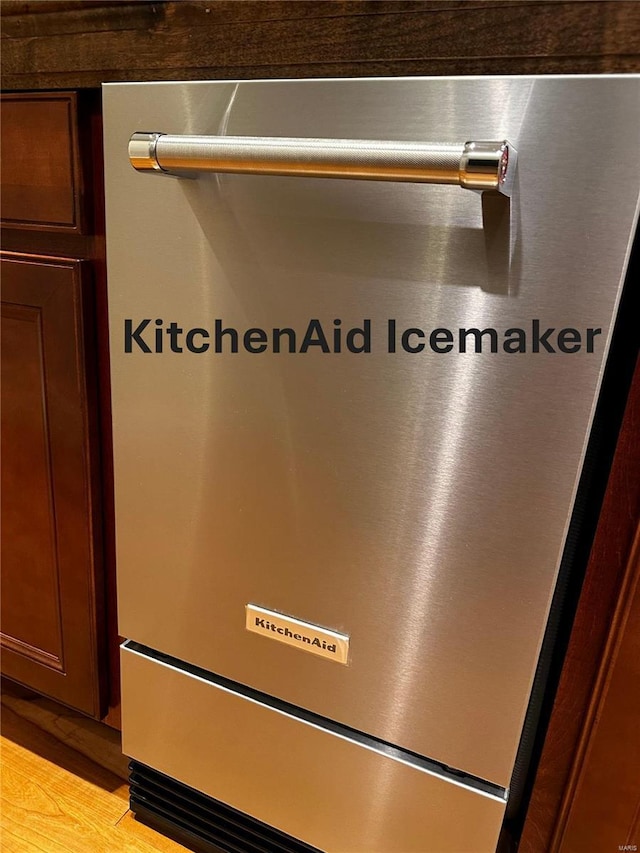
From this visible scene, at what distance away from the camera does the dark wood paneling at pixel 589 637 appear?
0.52 m

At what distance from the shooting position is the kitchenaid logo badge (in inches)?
25.4

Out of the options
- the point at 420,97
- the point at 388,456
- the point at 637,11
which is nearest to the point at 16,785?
the point at 388,456

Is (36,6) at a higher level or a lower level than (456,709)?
higher

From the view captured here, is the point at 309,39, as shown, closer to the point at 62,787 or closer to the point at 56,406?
the point at 56,406

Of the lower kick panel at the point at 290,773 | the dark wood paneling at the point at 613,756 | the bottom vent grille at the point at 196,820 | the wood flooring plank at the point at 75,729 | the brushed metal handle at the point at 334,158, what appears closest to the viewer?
the brushed metal handle at the point at 334,158

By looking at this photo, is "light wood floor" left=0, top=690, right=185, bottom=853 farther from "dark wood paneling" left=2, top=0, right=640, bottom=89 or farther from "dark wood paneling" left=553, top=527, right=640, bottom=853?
"dark wood paneling" left=2, top=0, right=640, bottom=89

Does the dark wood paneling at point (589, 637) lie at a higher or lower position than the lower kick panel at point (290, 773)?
higher

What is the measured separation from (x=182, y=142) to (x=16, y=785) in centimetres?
89

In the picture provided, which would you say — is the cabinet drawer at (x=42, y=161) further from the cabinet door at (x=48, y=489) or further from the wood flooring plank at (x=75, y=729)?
the wood flooring plank at (x=75, y=729)

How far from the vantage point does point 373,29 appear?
492mm

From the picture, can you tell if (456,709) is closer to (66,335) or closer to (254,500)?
(254,500)

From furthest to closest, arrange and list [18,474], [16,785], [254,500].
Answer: [16,785], [18,474], [254,500]

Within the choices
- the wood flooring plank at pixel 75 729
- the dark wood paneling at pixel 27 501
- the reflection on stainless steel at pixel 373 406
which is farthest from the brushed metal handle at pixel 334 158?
the wood flooring plank at pixel 75 729

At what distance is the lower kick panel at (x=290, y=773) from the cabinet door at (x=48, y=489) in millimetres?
95
